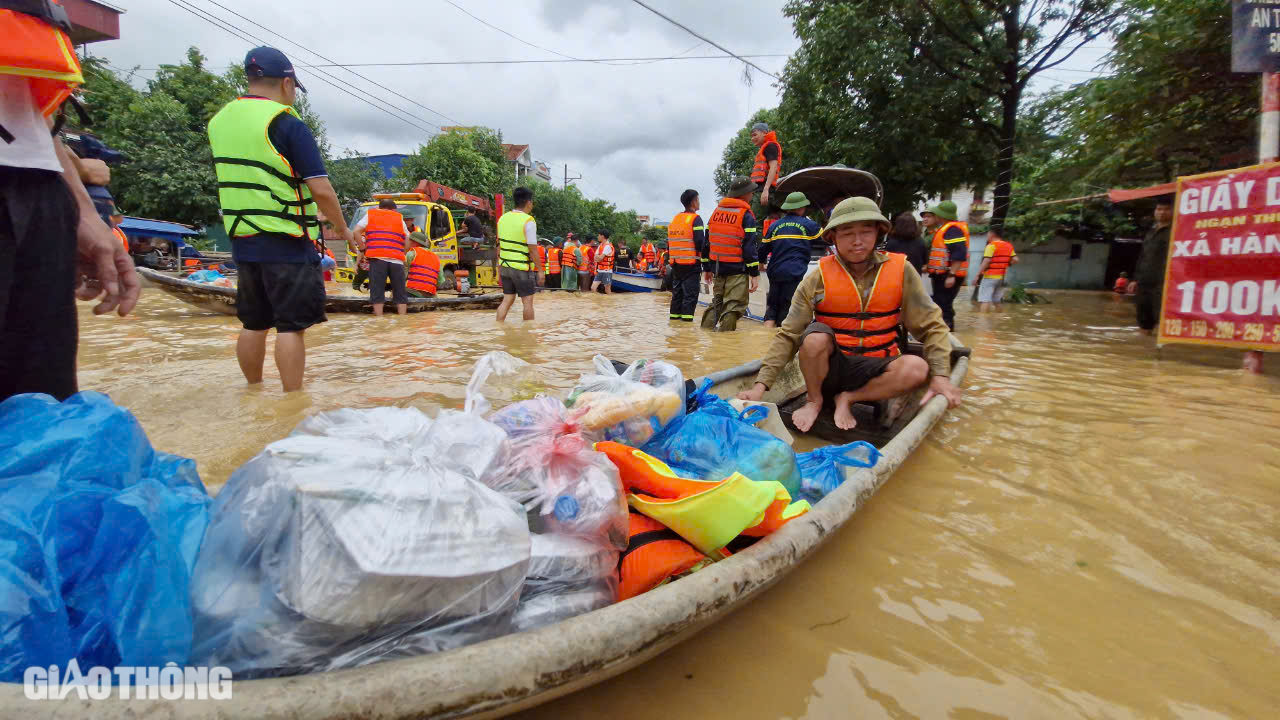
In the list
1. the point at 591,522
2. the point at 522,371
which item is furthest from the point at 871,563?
the point at 522,371

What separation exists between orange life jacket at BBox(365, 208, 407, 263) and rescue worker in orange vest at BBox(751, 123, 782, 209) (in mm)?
4616

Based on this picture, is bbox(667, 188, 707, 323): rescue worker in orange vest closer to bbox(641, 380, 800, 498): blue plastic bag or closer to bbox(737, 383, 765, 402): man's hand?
bbox(737, 383, 765, 402): man's hand

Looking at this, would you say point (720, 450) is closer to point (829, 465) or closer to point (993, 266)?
point (829, 465)

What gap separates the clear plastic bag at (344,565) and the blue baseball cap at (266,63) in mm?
2648

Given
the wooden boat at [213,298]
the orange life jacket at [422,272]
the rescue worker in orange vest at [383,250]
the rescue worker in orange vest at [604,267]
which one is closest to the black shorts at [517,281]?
the rescue worker in orange vest at [383,250]

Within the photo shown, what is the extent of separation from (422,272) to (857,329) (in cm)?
768

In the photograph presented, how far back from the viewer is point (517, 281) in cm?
702

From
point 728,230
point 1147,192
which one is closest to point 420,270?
point 728,230

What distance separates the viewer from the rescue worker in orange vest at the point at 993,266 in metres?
9.80

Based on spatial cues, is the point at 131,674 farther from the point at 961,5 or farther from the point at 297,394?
the point at 961,5

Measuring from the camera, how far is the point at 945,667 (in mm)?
1327

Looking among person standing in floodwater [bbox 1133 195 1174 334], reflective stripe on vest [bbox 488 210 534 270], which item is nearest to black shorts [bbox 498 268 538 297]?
reflective stripe on vest [bbox 488 210 534 270]

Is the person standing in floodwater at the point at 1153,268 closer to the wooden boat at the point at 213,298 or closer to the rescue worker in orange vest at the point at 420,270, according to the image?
the wooden boat at the point at 213,298

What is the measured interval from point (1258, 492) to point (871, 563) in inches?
68.9
